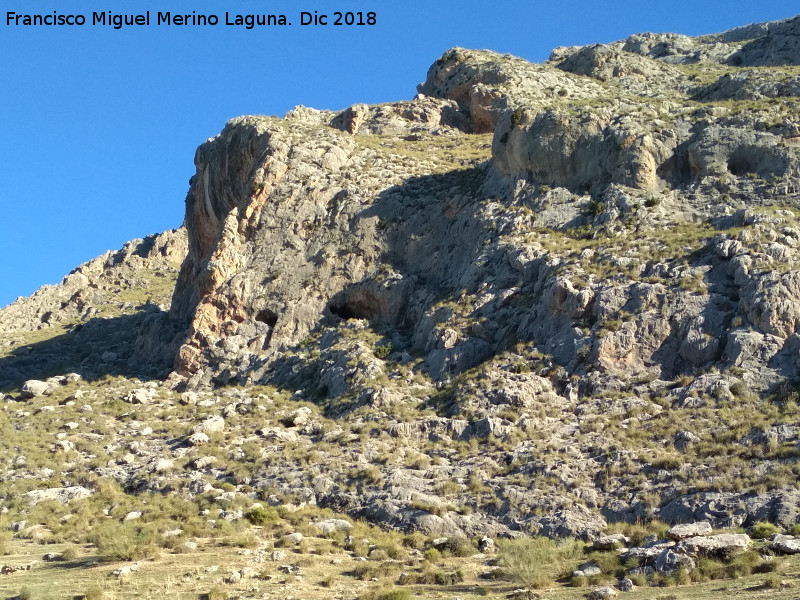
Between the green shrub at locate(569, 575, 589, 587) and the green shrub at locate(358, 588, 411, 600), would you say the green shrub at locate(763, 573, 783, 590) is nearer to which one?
the green shrub at locate(569, 575, 589, 587)

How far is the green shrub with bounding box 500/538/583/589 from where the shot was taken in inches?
716

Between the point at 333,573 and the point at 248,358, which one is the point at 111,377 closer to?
the point at 248,358

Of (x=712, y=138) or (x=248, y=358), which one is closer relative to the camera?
(x=712, y=138)

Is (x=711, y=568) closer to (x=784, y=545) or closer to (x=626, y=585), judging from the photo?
(x=626, y=585)

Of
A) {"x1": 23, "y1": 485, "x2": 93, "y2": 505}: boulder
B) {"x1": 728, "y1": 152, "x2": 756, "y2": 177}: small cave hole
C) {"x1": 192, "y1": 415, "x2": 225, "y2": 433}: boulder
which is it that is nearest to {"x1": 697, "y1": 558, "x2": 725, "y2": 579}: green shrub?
{"x1": 23, "y1": 485, "x2": 93, "y2": 505}: boulder

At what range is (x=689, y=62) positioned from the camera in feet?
237

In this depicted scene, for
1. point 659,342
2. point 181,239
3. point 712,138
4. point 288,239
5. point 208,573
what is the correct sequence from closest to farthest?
point 208,573
point 659,342
point 712,138
point 288,239
point 181,239

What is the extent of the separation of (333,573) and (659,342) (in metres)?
16.7

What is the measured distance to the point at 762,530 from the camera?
19766 millimetres

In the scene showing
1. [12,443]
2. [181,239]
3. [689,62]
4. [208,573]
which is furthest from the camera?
[181,239]

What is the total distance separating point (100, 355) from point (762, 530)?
40838 mm

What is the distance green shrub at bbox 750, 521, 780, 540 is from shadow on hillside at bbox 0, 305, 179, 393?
107 feet

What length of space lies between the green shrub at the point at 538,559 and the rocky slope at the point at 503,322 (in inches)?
83.0

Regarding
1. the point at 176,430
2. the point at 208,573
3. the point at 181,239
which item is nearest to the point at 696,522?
the point at 208,573
